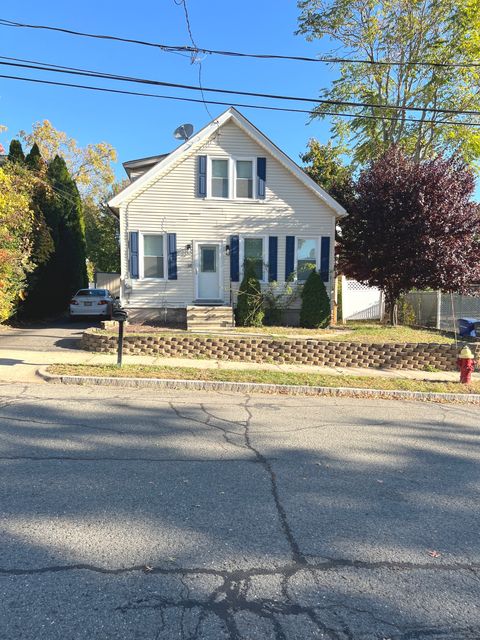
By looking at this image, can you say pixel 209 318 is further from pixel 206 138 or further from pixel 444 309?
pixel 444 309

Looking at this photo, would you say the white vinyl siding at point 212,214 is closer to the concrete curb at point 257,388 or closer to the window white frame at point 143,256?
the window white frame at point 143,256

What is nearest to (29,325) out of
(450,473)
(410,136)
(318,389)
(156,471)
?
(318,389)

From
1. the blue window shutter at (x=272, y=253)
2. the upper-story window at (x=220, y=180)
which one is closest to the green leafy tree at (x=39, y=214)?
the upper-story window at (x=220, y=180)

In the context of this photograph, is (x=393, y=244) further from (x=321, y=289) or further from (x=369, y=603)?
(x=369, y=603)

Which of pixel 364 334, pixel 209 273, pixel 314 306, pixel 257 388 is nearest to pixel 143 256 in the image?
pixel 209 273

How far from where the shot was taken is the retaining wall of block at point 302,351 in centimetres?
1089

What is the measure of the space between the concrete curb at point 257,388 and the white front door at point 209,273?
7.66 m

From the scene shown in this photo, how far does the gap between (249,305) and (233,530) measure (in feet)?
37.5

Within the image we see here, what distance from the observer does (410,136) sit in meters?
21.6

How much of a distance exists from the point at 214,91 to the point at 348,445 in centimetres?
813

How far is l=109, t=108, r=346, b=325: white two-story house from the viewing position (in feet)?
49.8

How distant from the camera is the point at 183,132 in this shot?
1576cm

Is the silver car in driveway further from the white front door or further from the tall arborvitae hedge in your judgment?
the white front door

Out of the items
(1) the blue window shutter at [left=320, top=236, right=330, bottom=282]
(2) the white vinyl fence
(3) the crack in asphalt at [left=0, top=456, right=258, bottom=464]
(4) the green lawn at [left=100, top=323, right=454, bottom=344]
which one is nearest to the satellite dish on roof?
(1) the blue window shutter at [left=320, top=236, right=330, bottom=282]
